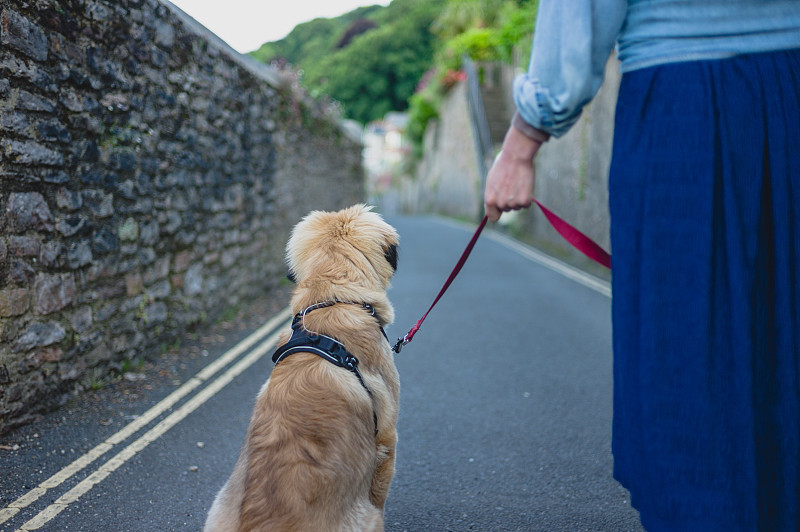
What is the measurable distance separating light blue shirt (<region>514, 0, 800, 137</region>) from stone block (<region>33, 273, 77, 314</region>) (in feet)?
11.9

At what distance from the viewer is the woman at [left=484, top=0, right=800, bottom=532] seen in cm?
140

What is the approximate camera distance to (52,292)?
13.2 ft

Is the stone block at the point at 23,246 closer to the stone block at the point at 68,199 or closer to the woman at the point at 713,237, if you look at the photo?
the stone block at the point at 68,199

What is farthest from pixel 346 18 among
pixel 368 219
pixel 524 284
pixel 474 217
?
pixel 368 219

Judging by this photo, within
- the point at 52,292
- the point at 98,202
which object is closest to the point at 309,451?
the point at 52,292

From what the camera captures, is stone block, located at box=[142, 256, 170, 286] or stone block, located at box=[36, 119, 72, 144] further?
stone block, located at box=[142, 256, 170, 286]

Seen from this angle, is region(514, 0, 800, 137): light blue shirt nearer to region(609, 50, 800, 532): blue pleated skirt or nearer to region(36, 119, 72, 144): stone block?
region(609, 50, 800, 532): blue pleated skirt

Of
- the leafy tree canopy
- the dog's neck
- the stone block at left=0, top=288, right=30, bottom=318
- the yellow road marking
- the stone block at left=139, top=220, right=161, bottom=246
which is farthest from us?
the leafy tree canopy

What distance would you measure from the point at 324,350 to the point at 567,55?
4.50 ft

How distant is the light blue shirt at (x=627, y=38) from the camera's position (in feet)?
4.68

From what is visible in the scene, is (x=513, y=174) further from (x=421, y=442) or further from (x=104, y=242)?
(x=104, y=242)

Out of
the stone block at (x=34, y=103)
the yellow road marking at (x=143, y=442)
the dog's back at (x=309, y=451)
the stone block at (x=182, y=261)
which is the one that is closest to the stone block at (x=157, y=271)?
the stone block at (x=182, y=261)

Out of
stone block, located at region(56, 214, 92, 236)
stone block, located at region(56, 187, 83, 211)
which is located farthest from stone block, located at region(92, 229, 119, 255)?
stone block, located at region(56, 187, 83, 211)

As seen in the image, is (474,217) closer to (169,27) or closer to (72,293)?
(169,27)
